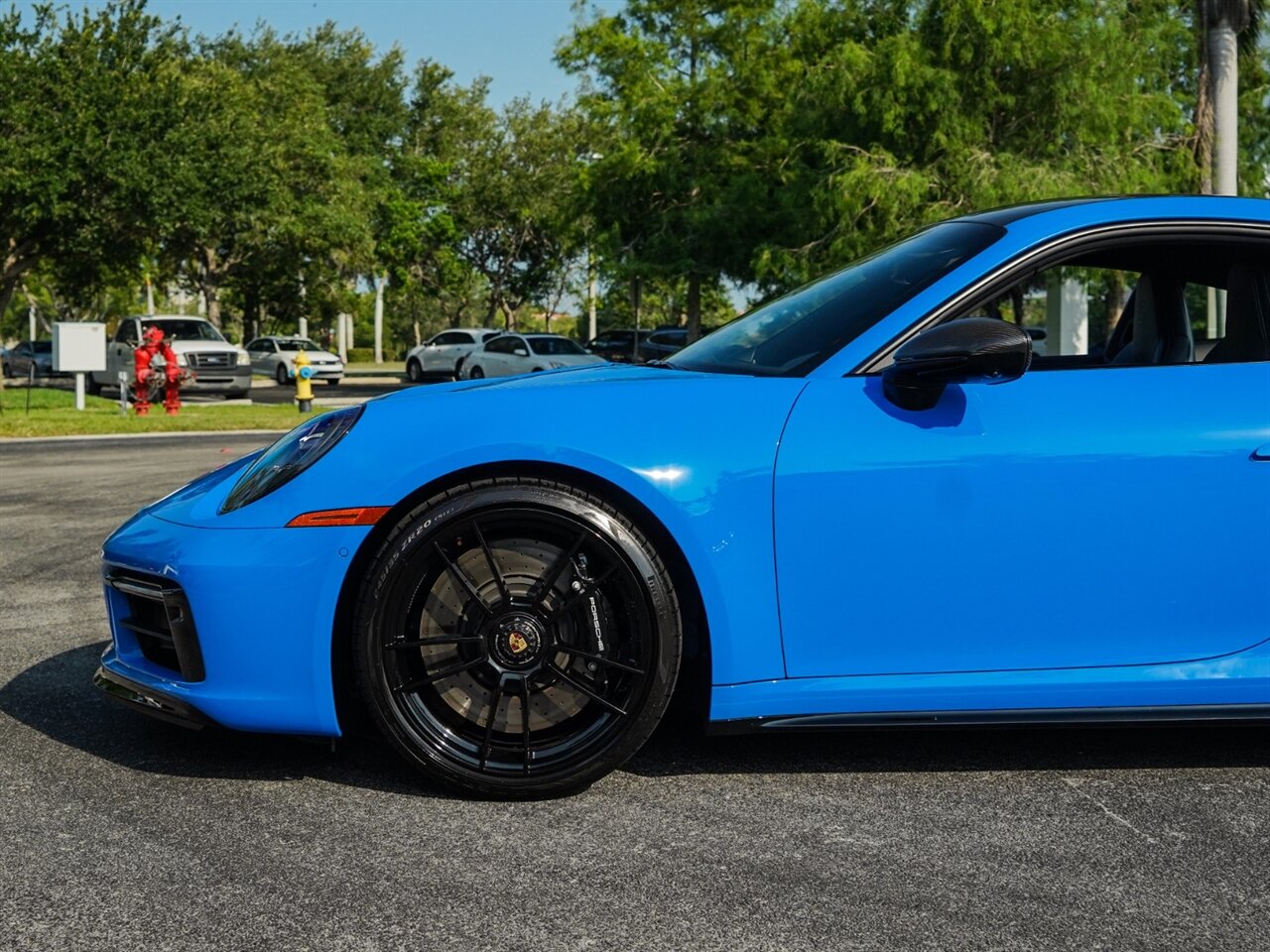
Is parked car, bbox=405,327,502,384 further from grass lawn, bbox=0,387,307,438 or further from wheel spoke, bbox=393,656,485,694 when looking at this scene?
wheel spoke, bbox=393,656,485,694

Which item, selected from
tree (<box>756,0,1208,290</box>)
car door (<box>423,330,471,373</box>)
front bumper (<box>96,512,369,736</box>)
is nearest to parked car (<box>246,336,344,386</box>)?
car door (<box>423,330,471,373</box>)

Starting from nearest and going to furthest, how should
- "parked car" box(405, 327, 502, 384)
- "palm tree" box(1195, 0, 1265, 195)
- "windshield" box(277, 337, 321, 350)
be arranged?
1. "palm tree" box(1195, 0, 1265, 195)
2. "parked car" box(405, 327, 502, 384)
3. "windshield" box(277, 337, 321, 350)

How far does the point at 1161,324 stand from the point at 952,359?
1117 millimetres

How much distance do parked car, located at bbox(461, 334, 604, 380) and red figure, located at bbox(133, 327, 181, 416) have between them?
10748 millimetres

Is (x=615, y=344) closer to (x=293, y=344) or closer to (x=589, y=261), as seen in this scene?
(x=293, y=344)

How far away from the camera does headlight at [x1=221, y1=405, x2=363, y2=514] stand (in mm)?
3463

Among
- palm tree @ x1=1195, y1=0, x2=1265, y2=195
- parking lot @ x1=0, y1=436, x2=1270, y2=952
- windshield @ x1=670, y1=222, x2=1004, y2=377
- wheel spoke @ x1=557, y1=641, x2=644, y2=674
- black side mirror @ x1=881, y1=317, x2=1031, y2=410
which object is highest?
palm tree @ x1=1195, y1=0, x2=1265, y2=195

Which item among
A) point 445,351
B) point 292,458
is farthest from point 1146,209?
point 445,351

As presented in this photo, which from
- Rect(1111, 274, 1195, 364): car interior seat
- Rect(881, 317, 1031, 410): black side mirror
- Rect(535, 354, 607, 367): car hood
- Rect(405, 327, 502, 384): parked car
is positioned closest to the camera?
Rect(881, 317, 1031, 410): black side mirror

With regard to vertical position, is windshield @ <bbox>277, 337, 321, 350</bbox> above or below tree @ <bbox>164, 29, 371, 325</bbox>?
below

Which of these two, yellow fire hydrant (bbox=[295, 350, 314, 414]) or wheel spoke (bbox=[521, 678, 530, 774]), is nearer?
wheel spoke (bbox=[521, 678, 530, 774])

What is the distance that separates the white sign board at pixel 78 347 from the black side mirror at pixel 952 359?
22.1m

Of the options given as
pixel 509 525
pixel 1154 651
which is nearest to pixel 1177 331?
pixel 1154 651

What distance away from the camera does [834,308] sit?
380 cm
